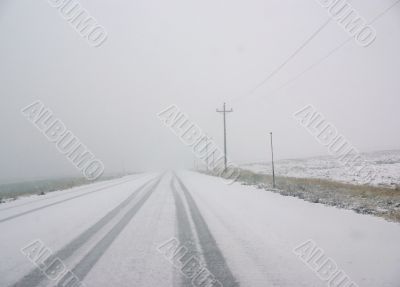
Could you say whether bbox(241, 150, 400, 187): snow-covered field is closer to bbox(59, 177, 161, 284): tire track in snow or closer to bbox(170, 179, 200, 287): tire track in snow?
bbox(170, 179, 200, 287): tire track in snow

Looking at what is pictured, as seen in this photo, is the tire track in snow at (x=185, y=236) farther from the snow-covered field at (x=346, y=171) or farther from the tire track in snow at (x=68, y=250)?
the snow-covered field at (x=346, y=171)

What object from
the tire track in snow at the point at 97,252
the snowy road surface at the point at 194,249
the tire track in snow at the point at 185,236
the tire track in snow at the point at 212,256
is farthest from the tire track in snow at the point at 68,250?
the tire track in snow at the point at 212,256

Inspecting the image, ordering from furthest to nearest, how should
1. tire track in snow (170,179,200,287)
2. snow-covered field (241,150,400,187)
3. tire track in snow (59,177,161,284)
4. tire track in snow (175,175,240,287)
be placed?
snow-covered field (241,150,400,187) < tire track in snow (59,177,161,284) < tire track in snow (170,179,200,287) < tire track in snow (175,175,240,287)

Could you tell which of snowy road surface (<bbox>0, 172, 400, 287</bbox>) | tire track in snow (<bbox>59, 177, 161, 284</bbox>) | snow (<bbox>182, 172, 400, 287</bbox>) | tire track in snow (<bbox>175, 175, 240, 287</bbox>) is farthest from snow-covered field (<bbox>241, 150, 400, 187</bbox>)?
tire track in snow (<bbox>59, 177, 161, 284</bbox>)

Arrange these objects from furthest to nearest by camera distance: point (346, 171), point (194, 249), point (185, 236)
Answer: point (346, 171) < point (185, 236) < point (194, 249)

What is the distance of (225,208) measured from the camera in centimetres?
1334

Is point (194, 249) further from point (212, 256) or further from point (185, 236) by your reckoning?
point (185, 236)

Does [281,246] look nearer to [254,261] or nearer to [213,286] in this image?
[254,261]

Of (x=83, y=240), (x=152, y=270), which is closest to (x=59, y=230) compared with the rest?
(x=83, y=240)

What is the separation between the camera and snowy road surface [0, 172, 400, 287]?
17.2 ft

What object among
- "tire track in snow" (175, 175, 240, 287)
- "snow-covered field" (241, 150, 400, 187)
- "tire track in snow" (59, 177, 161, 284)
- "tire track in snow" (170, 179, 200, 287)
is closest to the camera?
"tire track in snow" (175, 175, 240, 287)

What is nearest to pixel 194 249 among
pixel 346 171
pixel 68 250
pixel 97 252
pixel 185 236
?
pixel 185 236

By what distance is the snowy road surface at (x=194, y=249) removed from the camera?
5238 mm

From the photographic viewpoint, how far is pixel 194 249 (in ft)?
22.6
